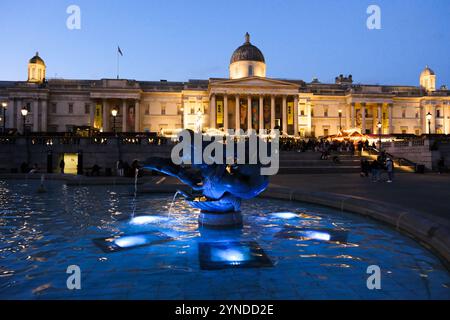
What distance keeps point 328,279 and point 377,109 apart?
7390cm

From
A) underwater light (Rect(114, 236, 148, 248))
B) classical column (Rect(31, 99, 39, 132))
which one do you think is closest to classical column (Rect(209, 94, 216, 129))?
classical column (Rect(31, 99, 39, 132))

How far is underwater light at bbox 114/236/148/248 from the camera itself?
685cm

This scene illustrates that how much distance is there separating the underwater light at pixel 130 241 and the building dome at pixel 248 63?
64.8 m

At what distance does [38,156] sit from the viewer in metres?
32.0

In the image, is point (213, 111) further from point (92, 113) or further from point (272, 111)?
point (92, 113)

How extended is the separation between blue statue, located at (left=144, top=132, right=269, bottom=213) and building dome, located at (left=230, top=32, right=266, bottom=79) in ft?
207

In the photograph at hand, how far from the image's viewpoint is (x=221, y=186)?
7992mm

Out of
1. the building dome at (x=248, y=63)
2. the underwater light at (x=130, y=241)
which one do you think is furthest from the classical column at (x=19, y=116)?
the underwater light at (x=130, y=241)

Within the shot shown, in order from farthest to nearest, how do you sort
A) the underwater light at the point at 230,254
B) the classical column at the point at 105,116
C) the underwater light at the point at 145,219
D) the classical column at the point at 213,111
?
the classical column at the point at 105,116 → the classical column at the point at 213,111 → the underwater light at the point at 145,219 → the underwater light at the point at 230,254

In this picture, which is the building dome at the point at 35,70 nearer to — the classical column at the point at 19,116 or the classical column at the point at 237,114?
the classical column at the point at 19,116

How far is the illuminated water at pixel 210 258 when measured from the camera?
4520 mm

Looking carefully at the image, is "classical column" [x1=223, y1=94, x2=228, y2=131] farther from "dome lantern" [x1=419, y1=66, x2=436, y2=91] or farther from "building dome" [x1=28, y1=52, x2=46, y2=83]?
"dome lantern" [x1=419, y1=66, x2=436, y2=91]

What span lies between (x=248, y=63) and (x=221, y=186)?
6494cm

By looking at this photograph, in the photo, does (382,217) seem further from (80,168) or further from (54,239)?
(80,168)
